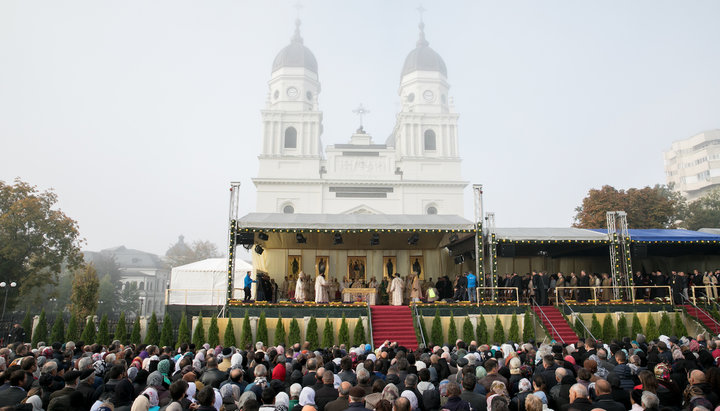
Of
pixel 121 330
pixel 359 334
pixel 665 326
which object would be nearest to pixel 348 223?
pixel 359 334

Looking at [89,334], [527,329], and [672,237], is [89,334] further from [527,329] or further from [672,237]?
[672,237]

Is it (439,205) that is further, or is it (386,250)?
(439,205)

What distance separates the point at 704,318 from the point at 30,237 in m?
34.6

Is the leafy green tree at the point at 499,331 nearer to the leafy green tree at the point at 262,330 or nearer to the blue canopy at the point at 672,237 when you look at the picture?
the blue canopy at the point at 672,237

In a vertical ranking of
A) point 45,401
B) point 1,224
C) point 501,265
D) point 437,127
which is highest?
point 437,127

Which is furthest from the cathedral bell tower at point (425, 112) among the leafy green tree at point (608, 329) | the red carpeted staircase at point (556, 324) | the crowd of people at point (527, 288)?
the leafy green tree at point (608, 329)

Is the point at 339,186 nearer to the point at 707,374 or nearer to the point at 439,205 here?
the point at 439,205

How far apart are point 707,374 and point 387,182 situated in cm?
4320

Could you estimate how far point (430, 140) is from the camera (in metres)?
53.4

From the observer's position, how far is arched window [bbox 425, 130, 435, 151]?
2094 inches

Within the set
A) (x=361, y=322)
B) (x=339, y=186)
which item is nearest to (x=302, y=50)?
(x=339, y=186)

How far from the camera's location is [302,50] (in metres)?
54.7

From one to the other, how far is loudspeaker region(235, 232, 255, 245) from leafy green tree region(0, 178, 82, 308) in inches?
683

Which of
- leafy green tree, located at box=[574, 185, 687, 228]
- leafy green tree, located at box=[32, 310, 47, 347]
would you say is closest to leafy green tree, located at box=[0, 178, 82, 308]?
leafy green tree, located at box=[32, 310, 47, 347]
